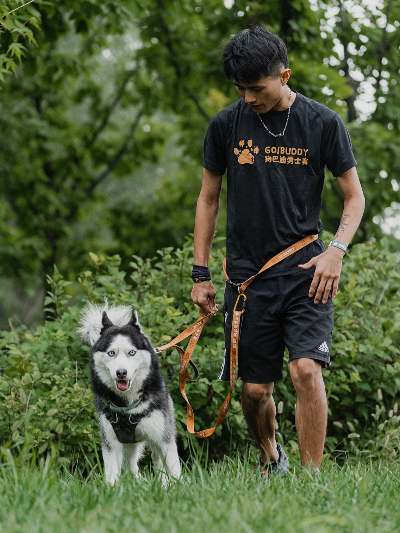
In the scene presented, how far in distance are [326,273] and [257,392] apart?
961 mm

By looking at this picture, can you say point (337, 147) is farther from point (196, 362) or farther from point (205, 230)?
point (196, 362)

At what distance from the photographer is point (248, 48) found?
3854 millimetres

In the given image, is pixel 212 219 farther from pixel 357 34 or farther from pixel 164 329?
pixel 357 34

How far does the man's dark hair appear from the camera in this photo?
3.81 metres

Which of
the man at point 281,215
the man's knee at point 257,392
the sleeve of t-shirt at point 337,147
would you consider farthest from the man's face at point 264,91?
the man's knee at point 257,392

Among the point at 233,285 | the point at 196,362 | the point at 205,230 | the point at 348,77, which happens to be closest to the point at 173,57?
the point at 348,77

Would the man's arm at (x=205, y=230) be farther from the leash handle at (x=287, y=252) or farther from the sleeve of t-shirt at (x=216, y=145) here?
the leash handle at (x=287, y=252)

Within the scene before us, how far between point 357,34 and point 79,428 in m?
7.97

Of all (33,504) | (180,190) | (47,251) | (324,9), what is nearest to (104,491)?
(33,504)

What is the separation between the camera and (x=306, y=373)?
390cm

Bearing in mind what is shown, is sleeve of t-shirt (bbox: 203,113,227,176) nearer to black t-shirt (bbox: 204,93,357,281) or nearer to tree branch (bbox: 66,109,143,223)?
black t-shirt (bbox: 204,93,357,281)

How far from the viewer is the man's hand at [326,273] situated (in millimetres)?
3818

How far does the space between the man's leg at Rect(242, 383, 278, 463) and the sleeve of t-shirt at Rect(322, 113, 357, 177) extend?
4.86 feet

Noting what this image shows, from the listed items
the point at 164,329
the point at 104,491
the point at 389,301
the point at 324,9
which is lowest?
the point at 389,301
